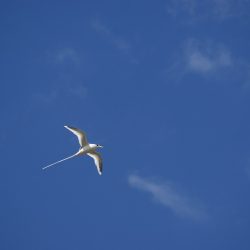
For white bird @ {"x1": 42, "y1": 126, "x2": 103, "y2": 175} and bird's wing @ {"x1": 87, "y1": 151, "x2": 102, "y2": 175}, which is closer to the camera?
white bird @ {"x1": 42, "y1": 126, "x2": 103, "y2": 175}

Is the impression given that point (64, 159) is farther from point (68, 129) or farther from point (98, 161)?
point (98, 161)

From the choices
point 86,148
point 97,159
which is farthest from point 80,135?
point 97,159

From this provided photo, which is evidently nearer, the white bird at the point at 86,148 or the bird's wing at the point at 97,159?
the white bird at the point at 86,148

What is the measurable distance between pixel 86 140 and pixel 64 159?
9.14ft

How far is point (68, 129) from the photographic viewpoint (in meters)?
24.4

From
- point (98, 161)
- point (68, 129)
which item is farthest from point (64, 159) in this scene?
point (98, 161)

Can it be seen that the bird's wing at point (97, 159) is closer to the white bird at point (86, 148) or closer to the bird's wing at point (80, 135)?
the white bird at point (86, 148)

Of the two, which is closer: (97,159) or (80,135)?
(80,135)

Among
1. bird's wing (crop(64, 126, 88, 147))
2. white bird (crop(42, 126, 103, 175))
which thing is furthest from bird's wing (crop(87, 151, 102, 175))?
bird's wing (crop(64, 126, 88, 147))

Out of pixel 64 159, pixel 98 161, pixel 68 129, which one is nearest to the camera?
pixel 64 159

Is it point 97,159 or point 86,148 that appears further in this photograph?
point 97,159

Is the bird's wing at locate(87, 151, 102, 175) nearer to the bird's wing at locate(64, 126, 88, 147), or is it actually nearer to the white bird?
the white bird

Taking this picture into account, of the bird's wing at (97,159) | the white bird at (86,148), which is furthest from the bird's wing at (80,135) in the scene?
the bird's wing at (97,159)

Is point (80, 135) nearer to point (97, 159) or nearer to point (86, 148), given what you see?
point (86, 148)
